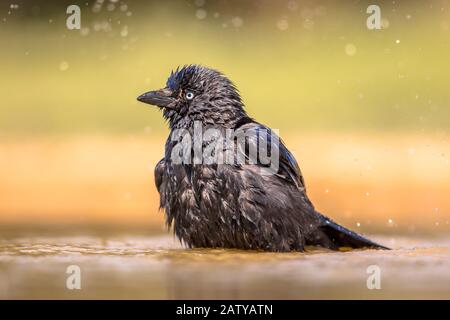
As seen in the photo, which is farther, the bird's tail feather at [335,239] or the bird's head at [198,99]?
the bird's tail feather at [335,239]

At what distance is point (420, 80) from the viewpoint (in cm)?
1769

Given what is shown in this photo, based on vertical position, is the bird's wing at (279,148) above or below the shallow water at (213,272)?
above

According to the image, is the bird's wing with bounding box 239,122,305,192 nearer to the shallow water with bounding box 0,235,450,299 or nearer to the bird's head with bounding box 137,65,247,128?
the bird's head with bounding box 137,65,247,128

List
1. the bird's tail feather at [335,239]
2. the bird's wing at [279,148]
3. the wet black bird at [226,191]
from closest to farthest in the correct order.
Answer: the wet black bird at [226,191], the bird's wing at [279,148], the bird's tail feather at [335,239]

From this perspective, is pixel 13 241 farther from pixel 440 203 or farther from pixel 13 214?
pixel 440 203

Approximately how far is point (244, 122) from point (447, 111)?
8412mm

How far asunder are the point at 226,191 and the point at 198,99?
1.09 m

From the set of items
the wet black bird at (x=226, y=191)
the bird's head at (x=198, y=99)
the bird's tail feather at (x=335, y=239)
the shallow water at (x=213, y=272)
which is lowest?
the shallow water at (x=213, y=272)

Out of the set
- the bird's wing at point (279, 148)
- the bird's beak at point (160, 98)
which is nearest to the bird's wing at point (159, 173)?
the bird's beak at point (160, 98)

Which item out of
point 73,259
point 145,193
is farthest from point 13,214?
point 73,259

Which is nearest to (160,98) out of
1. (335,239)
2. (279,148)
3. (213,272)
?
(279,148)

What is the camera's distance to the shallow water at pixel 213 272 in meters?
6.18

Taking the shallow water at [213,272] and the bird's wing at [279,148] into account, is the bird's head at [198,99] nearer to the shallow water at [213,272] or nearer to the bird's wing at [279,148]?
the bird's wing at [279,148]

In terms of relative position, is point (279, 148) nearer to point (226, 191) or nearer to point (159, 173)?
point (226, 191)
